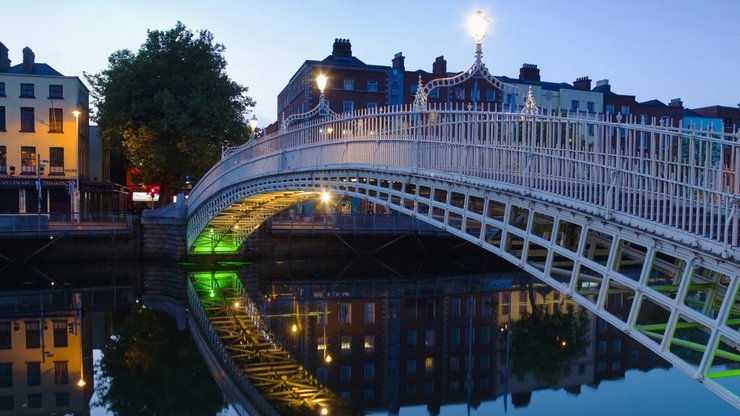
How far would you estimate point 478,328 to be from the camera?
19.6 m

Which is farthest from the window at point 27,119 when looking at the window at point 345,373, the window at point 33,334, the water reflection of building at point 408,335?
the window at point 345,373

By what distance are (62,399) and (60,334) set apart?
5.80 meters

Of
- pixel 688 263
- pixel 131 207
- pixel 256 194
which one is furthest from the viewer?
pixel 131 207

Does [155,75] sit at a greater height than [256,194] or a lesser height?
greater

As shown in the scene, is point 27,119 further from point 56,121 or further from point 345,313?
point 345,313

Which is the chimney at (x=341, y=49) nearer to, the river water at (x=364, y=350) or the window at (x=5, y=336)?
the river water at (x=364, y=350)

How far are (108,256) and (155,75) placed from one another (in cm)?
1092

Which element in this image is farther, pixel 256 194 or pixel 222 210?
pixel 222 210

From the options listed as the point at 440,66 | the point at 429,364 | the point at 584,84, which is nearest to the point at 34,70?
the point at 440,66

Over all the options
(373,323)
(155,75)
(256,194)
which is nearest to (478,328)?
(373,323)

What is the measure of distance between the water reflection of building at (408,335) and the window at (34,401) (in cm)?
542

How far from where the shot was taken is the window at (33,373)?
1489cm

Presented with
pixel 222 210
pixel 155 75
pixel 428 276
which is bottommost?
pixel 428 276

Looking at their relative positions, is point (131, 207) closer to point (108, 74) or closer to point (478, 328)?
point (108, 74)
